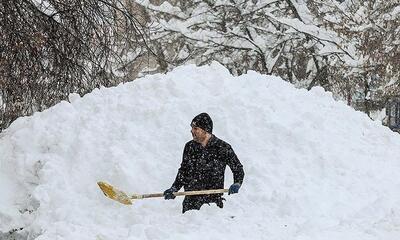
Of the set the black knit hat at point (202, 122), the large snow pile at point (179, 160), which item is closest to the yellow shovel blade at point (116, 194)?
the large snow pile at point (179, 160)

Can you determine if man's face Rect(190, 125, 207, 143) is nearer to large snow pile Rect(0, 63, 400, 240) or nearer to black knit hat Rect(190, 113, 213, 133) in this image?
black knit hat Rect(190, 113, 213, 133)

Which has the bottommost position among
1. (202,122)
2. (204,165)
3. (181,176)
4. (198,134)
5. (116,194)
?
(116,194)

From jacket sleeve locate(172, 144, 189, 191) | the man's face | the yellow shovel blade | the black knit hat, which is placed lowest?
the yellow shovel blade

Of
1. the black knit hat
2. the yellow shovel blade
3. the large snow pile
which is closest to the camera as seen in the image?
the black knit hat

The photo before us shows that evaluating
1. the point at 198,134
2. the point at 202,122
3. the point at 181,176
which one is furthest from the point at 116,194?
the point at 202,122

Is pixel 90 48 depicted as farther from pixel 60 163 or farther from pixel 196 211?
pixel 196 211

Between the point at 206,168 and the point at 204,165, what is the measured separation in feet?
0.21

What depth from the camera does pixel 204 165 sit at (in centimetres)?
610

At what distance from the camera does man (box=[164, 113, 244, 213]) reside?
5.98 m

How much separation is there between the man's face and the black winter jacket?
0.25 ft

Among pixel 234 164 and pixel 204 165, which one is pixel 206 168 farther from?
pixel 234 164

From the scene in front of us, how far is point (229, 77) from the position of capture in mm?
10070

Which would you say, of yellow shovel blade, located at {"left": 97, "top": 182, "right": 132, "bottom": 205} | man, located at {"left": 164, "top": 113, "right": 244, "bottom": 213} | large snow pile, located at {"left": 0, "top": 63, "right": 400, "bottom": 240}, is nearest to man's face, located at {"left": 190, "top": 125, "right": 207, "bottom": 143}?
man, located at {"left": 164, "top": 113, "right": 244, "bottom": 213}

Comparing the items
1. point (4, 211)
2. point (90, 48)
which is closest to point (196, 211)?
point (4, 211)
